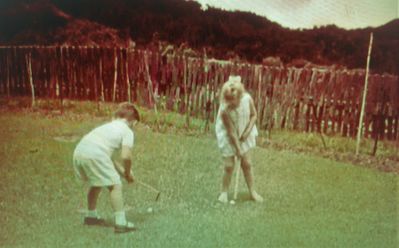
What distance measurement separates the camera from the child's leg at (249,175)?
3545 mm

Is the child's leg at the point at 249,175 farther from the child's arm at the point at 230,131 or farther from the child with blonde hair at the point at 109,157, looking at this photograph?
the child with blonde hair at the point at 109,157

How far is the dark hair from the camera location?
3.36m

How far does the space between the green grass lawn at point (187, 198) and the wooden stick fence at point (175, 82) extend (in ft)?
0.49

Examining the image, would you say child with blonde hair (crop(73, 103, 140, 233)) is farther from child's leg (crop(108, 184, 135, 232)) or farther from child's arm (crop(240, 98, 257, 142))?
child's arm (crop(240, 98, 257, 142))

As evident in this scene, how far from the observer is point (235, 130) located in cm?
360

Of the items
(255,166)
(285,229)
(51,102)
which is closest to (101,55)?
(51,102)

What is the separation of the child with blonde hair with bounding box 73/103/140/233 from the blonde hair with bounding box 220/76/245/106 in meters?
0.48

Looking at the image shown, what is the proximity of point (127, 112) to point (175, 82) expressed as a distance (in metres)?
0.32

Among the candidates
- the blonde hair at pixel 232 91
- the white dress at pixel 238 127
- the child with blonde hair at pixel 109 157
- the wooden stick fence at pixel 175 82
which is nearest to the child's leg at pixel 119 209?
the child with blonde hair at pixel 109 157

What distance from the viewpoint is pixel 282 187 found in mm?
3553

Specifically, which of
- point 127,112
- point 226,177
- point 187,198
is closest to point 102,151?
point 127,112

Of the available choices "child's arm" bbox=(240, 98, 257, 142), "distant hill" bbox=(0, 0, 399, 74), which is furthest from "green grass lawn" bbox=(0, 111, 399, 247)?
"distant hill" bbox=(0, 0, 399, 74)

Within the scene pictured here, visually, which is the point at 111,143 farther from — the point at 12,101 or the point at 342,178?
the point at 342,178

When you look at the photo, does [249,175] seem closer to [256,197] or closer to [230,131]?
[256,197]
